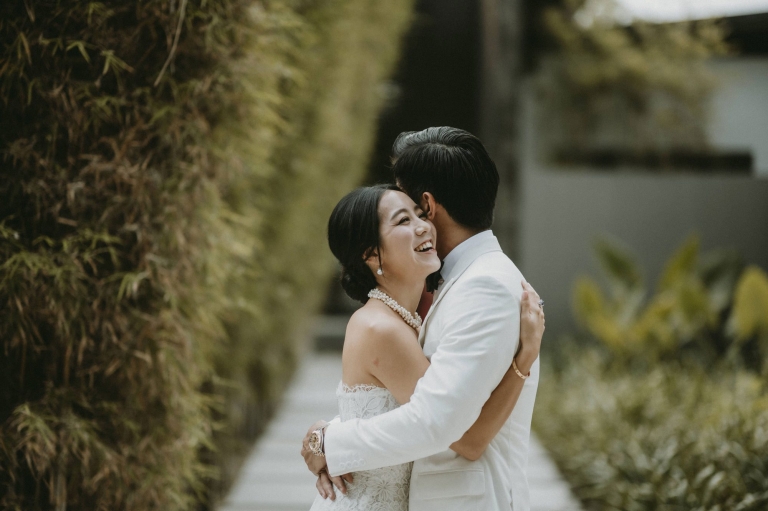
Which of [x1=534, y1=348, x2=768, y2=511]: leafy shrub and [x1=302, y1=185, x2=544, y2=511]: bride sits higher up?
[x1=302, y1=185, x2=544, y2=511]: bride

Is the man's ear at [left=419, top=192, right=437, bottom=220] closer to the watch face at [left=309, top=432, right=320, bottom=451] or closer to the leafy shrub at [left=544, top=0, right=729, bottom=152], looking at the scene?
the watch face at [left=309, top=432, right=320, bottom=451]

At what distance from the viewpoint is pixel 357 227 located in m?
1.68

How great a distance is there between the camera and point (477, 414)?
1501 millimetres

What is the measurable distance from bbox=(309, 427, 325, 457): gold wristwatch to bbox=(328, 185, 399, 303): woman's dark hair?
37 centimetres

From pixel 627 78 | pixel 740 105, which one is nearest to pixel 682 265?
pixel 627 78

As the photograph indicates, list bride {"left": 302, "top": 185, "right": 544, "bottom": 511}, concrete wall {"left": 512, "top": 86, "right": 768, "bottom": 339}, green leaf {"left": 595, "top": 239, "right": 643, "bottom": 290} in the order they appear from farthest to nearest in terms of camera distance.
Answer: concrete wall {"left": 512, "top": 86, "right": 768, "bottom": 339} → green leaf {"left": 595, "top": 239, "right": 643, "bottom": 290} → bride {"left": 302, "top": 185, "right": 544, "bottom": 511}

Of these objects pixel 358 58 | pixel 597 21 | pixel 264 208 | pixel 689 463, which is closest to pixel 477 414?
pixel 689 463

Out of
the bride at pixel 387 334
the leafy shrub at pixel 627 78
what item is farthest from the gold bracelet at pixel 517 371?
the leafy shrub at pixel 627 78

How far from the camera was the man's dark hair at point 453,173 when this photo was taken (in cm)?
164

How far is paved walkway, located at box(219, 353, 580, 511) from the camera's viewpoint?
4.00 m

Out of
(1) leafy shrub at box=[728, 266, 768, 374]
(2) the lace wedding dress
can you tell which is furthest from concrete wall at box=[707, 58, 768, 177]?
(2) the lace wedding dress

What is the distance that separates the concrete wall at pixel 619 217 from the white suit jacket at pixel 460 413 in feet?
22.0

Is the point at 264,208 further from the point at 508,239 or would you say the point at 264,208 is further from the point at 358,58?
the point at 508,239

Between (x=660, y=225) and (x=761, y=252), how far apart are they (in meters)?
1.04
